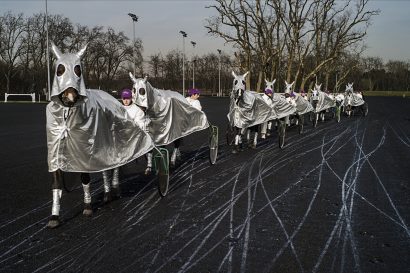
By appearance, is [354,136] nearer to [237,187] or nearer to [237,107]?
[237,107]

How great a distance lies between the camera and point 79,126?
6434 mm

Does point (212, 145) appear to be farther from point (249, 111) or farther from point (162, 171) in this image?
point (162, 171)

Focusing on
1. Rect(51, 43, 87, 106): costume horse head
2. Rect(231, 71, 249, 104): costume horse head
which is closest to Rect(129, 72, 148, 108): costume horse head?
Rect(51, 43, 87, 106): costume horse head

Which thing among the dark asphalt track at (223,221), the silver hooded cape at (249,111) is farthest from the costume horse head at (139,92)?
the silver hooded cape at (249,111)

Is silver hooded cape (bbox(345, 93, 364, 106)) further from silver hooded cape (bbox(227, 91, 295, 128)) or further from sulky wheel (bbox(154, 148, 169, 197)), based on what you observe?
sulky wheel (bbox(154, 148, 169, 197))

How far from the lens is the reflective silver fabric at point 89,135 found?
628 cm

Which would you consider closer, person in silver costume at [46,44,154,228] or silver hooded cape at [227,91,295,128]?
person in silver costume at [46,44,154,228]

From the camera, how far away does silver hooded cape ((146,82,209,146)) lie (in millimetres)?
9961

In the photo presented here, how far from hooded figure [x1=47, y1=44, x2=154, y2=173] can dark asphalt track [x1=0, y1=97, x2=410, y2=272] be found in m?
0.80

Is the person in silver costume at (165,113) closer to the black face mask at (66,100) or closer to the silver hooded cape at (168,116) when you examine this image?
the silver hooded cape at (168,116)

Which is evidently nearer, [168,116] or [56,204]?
[56,204]

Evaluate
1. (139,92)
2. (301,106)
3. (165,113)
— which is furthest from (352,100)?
(139,92)

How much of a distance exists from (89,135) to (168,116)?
396cm

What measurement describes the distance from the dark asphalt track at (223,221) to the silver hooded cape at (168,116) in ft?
2.90
